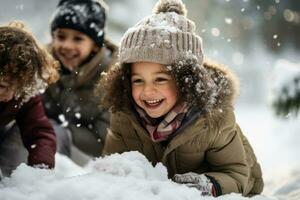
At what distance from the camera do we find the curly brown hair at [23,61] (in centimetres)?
269

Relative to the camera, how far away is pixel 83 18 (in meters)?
4.27

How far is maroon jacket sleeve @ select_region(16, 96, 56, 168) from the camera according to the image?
2791 mm

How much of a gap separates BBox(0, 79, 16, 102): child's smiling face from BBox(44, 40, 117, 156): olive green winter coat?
151 centimetres

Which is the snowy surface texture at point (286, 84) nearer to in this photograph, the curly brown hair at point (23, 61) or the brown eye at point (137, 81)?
the brown eye at point (137, 81)

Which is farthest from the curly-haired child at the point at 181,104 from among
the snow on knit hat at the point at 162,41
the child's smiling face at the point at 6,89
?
the child's smiling face at the point at 6,89

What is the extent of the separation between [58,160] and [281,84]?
4.84 ft

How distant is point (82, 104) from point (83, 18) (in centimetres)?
68

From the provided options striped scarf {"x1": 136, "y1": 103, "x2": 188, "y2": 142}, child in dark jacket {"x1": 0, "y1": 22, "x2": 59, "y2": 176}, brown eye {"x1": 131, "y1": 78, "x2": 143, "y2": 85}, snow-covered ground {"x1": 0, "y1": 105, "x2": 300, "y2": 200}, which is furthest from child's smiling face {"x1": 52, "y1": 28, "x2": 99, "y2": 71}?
snow-covered ground {"x1": 0, "y1": 105, "x2": 300, "y2": 200}

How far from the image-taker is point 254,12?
908 cm

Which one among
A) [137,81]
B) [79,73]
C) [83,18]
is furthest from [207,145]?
[83,18]

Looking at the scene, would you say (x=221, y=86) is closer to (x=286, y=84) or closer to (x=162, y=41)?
(x=162, y=41)

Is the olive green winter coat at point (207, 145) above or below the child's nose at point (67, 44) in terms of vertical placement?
below

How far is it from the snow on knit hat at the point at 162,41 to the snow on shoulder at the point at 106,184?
0.54 m

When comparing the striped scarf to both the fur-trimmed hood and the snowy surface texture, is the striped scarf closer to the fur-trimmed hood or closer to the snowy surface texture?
the fur-trimmed hood
